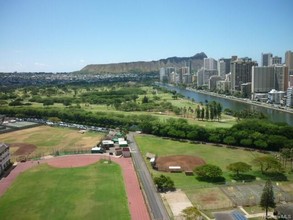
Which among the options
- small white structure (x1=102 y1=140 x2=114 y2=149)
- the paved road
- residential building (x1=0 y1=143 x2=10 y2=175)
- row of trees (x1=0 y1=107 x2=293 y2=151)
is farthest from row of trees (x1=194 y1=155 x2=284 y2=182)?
residential building (x1=0 y1=143 x2=10 y2=175)

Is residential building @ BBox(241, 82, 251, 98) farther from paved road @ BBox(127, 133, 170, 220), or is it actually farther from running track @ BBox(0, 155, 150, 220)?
running track @ BBox(0, 155, 150, 220)

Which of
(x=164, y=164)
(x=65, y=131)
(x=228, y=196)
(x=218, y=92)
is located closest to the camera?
(x=228, y=196)

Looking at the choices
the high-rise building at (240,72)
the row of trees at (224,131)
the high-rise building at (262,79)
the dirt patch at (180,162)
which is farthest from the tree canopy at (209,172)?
the high-rise building at (240,72)

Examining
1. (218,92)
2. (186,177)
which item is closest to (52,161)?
(186,177)

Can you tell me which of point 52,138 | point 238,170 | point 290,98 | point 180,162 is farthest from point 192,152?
point 290,98

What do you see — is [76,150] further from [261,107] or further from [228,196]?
[261,107]

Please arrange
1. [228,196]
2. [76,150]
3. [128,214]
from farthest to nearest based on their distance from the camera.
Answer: [76,150], [228,196], [128,214]

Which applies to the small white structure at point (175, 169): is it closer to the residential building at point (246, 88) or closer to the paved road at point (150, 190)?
the paved road at point (150, 190)
